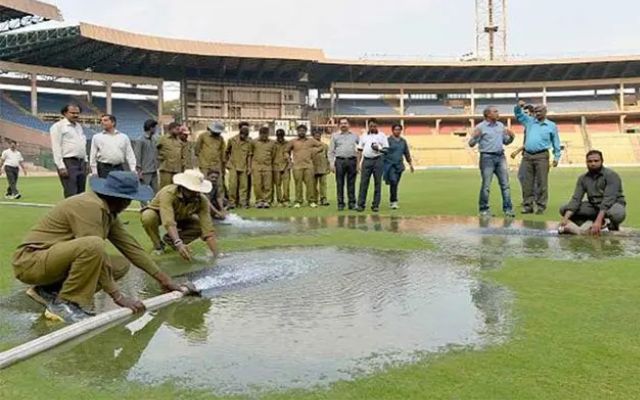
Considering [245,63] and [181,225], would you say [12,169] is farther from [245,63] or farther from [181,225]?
[245,63]

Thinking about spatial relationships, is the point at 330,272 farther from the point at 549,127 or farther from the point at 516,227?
the point at 549,127

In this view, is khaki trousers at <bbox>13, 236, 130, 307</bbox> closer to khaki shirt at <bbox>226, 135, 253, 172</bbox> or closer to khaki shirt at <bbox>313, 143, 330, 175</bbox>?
khaki shirt at <bbox>226, 135, 253, 172</bbox>

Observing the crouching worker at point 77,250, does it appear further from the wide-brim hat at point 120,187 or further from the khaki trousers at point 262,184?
the khaki trousers at point 262,184

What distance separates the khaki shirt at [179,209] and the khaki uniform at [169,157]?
14.4 feet

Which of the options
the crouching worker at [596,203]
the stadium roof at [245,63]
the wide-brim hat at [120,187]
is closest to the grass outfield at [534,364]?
the wide-brim hat at [120,187]

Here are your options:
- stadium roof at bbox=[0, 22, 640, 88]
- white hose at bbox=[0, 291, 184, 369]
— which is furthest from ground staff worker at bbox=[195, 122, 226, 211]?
stadium roof at bbox=[0, 22, 640, 88]

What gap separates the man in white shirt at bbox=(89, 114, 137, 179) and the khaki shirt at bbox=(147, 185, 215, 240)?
10.1ft

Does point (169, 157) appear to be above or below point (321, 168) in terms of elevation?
above

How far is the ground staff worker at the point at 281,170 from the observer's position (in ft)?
46.4

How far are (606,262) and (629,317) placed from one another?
2.28m

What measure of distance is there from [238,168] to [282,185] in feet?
4.47

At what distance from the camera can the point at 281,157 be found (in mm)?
14219

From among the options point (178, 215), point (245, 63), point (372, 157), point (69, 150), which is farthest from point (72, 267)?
point (245, 63)

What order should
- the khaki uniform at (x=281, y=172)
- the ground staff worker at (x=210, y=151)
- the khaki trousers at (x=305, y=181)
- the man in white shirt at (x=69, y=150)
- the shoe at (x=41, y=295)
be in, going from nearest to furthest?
the shoe at (x=41, y=295) < the man in white shirt at (x=69, y=150) < the ground staff worker at (x=210, y=151) < the khaki uniform at (x=281, y=172) < the khaki trousers at (x=305, y=181)
